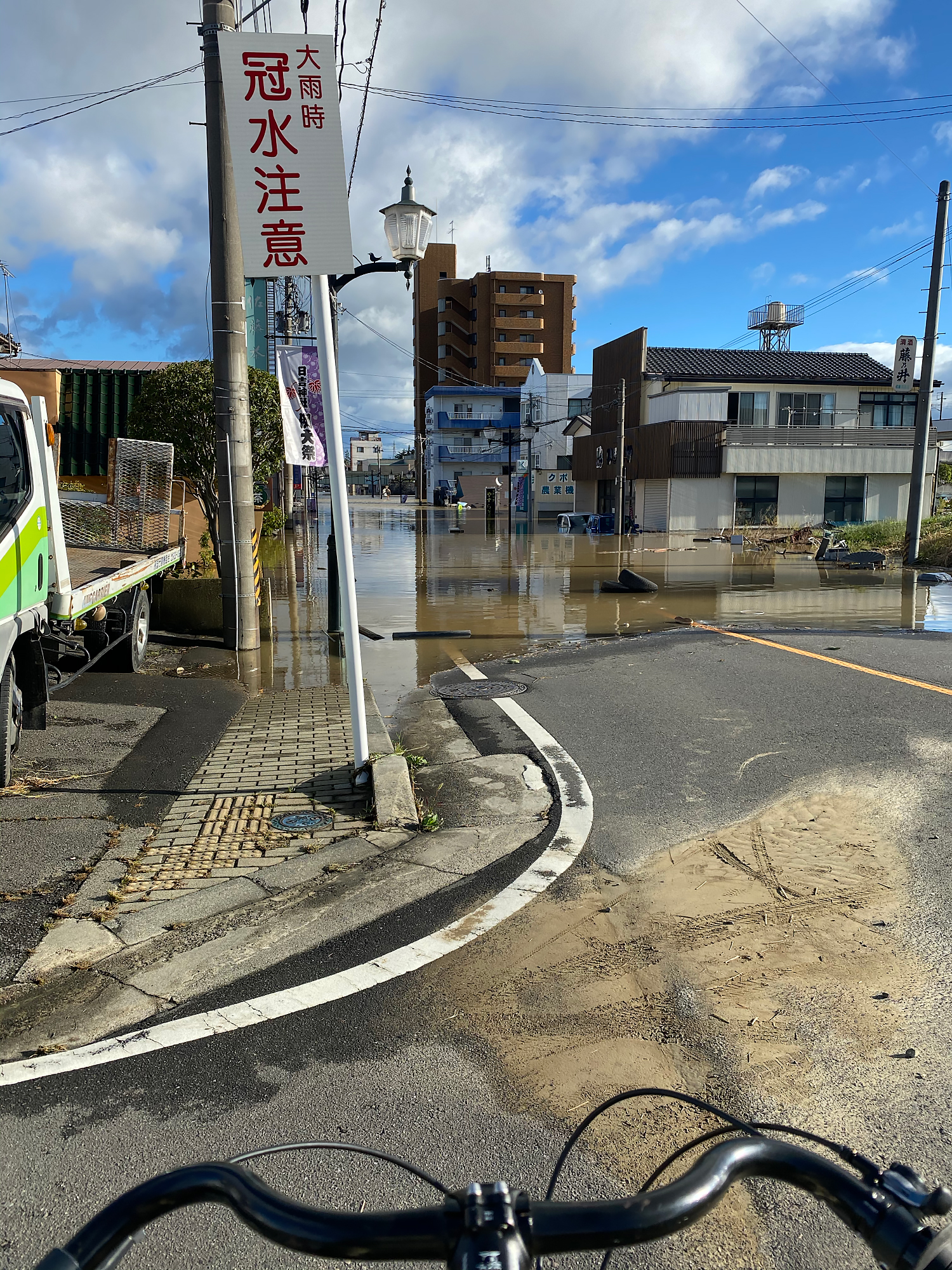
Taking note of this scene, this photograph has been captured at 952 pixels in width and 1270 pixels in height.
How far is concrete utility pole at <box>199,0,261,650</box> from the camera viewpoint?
10.5 metres

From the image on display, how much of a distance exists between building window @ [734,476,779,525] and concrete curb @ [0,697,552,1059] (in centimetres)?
3786

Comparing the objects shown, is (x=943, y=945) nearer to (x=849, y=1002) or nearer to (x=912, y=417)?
(x=849, y=1002)

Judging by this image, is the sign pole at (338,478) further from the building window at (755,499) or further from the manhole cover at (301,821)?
the building window at (755,499)

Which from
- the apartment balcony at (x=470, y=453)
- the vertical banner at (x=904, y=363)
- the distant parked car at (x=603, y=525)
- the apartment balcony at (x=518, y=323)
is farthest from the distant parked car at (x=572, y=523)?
the apartment balcony at (x=518, y=323)

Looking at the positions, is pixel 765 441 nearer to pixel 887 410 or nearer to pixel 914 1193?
pixel 887 410

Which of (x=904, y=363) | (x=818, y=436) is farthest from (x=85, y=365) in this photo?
(x=818, y=436)

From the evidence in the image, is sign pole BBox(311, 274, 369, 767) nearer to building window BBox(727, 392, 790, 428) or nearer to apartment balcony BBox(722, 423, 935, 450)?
apartment balcony BBox(722, 423, 935, 450)

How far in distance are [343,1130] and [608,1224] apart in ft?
6.06

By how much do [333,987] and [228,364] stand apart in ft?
28.5

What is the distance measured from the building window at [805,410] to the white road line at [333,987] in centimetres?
3956

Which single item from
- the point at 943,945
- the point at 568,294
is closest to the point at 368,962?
the point at 943,945

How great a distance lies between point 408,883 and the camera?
4.82 m

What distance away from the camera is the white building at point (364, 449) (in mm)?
134875

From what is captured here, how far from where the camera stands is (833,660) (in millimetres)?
10266
